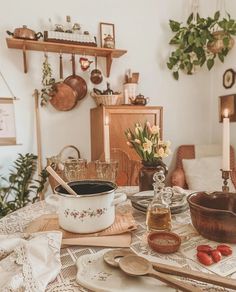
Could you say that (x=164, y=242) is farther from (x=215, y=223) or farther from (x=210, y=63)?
(x=210, y=63)

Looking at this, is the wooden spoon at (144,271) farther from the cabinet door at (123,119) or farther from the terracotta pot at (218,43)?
the terracotta pot at (218,43)

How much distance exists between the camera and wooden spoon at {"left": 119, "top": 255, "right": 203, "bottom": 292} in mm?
499

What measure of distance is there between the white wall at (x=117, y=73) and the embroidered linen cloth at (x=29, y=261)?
71.1 inches

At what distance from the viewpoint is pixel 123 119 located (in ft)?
7.36

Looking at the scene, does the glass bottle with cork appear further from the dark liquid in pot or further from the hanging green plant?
Result: the hanging green plant

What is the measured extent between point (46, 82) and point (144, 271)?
6.72ft

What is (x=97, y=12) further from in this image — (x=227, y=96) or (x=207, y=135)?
(x=207, y=135)

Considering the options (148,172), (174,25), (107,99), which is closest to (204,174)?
(107,99)

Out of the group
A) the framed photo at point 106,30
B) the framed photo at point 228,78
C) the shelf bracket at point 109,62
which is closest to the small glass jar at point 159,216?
the shelf bracket at point 109,62

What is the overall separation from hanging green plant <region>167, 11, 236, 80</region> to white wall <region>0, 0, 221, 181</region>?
0.11 meters

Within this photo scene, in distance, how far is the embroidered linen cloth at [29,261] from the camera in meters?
0.51

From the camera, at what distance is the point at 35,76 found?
90.7 inches

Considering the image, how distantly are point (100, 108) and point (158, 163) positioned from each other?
1242mm

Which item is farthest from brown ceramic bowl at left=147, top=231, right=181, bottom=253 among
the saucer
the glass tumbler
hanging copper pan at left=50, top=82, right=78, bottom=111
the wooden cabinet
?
hanging copper pan at left=50, top=82, right=78, bottom=111
